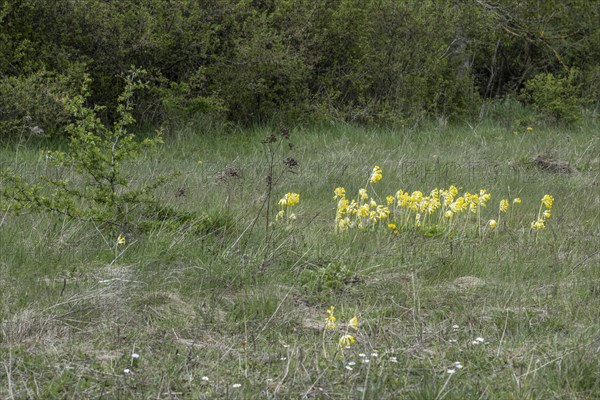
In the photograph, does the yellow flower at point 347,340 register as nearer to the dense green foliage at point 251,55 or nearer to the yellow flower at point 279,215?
the yellow flower at point 279,215

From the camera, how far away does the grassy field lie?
3926 millimetres

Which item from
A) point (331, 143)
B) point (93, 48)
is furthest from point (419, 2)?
point (93, 48)

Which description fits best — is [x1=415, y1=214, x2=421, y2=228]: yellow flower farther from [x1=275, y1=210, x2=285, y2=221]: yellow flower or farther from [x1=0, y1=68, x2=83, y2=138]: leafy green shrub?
[x1=0, y1=68, x2=83, y2=138]: leafy green shrub

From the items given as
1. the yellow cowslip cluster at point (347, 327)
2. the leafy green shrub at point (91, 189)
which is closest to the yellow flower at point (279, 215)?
the leafy green shrub at point (91, 189)

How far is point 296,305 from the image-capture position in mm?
5074

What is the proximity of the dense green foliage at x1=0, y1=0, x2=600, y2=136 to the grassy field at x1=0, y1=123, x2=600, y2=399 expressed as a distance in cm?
380

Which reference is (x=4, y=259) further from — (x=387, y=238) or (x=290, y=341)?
(x=387, y=238)

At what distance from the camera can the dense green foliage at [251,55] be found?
11.2 metres

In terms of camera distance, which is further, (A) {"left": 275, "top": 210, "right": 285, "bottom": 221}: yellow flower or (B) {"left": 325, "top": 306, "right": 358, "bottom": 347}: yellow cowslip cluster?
(A) {"left": 275, "top": 210, "right": 285, "bottom": 221}: yellow flower

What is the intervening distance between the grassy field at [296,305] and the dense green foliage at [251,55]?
3797 mm

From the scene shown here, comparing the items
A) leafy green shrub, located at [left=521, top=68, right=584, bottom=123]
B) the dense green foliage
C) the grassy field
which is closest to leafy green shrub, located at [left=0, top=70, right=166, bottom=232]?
the grassy field

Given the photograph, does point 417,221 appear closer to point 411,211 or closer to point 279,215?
point 411,211

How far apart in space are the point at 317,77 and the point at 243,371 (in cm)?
947

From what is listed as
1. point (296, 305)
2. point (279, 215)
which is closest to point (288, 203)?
point (279, 215)
